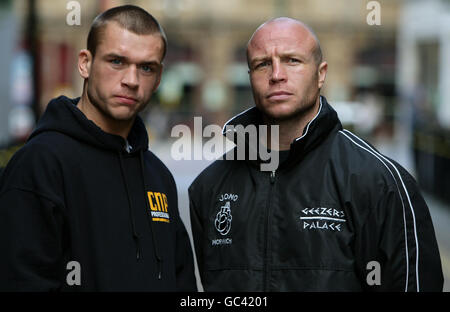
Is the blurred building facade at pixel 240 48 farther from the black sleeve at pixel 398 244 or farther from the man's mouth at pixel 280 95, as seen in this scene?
the black sleeve at pixel 398 244

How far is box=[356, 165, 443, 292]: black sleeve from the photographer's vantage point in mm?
3299

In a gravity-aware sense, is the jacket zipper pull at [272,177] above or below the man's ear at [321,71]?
below

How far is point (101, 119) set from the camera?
11.4ft

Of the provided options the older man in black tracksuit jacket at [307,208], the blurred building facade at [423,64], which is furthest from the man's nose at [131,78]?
the blurred building facade at [423,64]

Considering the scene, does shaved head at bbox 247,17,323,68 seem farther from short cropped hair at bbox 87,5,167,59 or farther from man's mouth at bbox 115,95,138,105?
man's mouth at bbox 115,95,138,105

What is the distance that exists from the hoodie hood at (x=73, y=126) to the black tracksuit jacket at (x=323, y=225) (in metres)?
0.66

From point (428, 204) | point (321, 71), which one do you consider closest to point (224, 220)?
point (321, 71)

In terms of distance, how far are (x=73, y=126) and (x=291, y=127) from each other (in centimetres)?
104

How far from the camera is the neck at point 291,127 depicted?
3623 mm

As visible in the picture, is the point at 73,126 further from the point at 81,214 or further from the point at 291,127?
the point at 291,127

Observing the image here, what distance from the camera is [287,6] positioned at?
36719 millimetres
